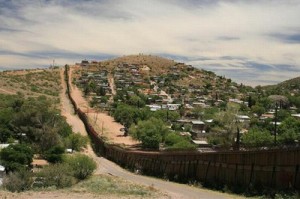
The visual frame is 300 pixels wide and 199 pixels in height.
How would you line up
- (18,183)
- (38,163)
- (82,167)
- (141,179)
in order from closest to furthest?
(18,183), (82,167), (141,179), (38,163)

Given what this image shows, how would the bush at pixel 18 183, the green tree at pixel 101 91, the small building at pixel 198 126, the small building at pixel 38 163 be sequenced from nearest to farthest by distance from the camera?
the bush at pixel 18 183
the small building at pixel 38 163
the small building at pixel 198 126
the green tree at pixel 101 91

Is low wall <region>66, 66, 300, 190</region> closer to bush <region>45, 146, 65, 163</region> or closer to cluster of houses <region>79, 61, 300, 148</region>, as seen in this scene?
bush <region>45, 146, 65, 163</region>

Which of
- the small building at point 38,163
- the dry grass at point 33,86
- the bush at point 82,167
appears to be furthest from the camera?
the dry grass at point 33,86

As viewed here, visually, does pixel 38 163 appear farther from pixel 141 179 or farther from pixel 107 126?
pixel 107 126

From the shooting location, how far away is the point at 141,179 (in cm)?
4691

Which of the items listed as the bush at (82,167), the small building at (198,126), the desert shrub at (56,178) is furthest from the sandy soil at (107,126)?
the desert shrub at (56,178)

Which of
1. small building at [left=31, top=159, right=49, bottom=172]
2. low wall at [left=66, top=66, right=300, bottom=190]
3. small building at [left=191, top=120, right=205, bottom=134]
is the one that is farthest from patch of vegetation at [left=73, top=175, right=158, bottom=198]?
small building at [left=191, top=120, right=205, bottom=134]

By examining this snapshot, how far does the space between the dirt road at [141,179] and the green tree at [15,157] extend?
8440 millimetres

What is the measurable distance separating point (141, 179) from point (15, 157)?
1620 cm

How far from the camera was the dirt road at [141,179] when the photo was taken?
104ft

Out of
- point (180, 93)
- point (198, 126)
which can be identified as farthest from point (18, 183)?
point (180, 93)

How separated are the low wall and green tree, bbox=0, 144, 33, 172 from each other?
1306 cm

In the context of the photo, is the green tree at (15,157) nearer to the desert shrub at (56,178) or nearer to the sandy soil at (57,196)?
the desert shrub at (56,178)

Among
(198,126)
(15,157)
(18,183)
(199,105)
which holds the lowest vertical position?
(15,157)
